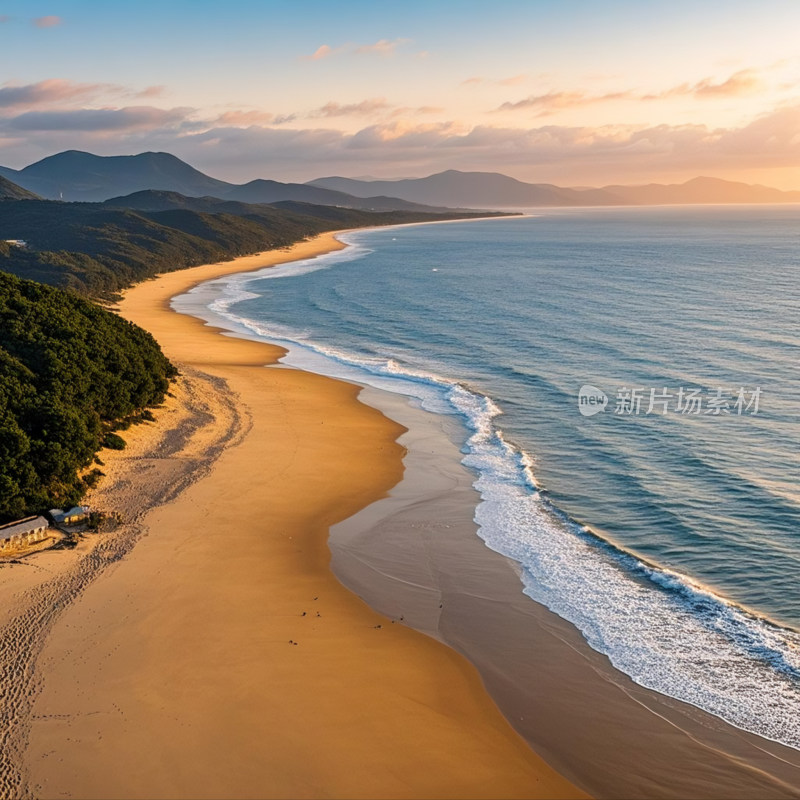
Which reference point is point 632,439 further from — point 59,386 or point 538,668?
point 59,386

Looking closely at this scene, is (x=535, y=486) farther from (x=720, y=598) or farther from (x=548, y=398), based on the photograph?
(x=548, y=398)

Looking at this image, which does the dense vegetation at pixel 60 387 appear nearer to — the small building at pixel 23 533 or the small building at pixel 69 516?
the small building at pixel 69 516

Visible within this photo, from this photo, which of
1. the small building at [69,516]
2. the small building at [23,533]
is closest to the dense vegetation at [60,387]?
the small building at [69,516]

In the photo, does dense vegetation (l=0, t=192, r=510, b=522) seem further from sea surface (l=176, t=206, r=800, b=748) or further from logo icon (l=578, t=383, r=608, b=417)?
logo icon (l=578, t=383, r=608, b=417)

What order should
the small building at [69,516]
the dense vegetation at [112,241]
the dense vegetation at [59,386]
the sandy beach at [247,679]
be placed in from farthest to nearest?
the dense vegetation at [112,241] → the dense vegetation at [59,386] → the small building at [69,516] → the sandy beach at [247,679]

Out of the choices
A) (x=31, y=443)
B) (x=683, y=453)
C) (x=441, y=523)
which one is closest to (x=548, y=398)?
(x=683, y=453)

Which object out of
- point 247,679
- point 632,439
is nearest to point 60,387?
point 247,679
